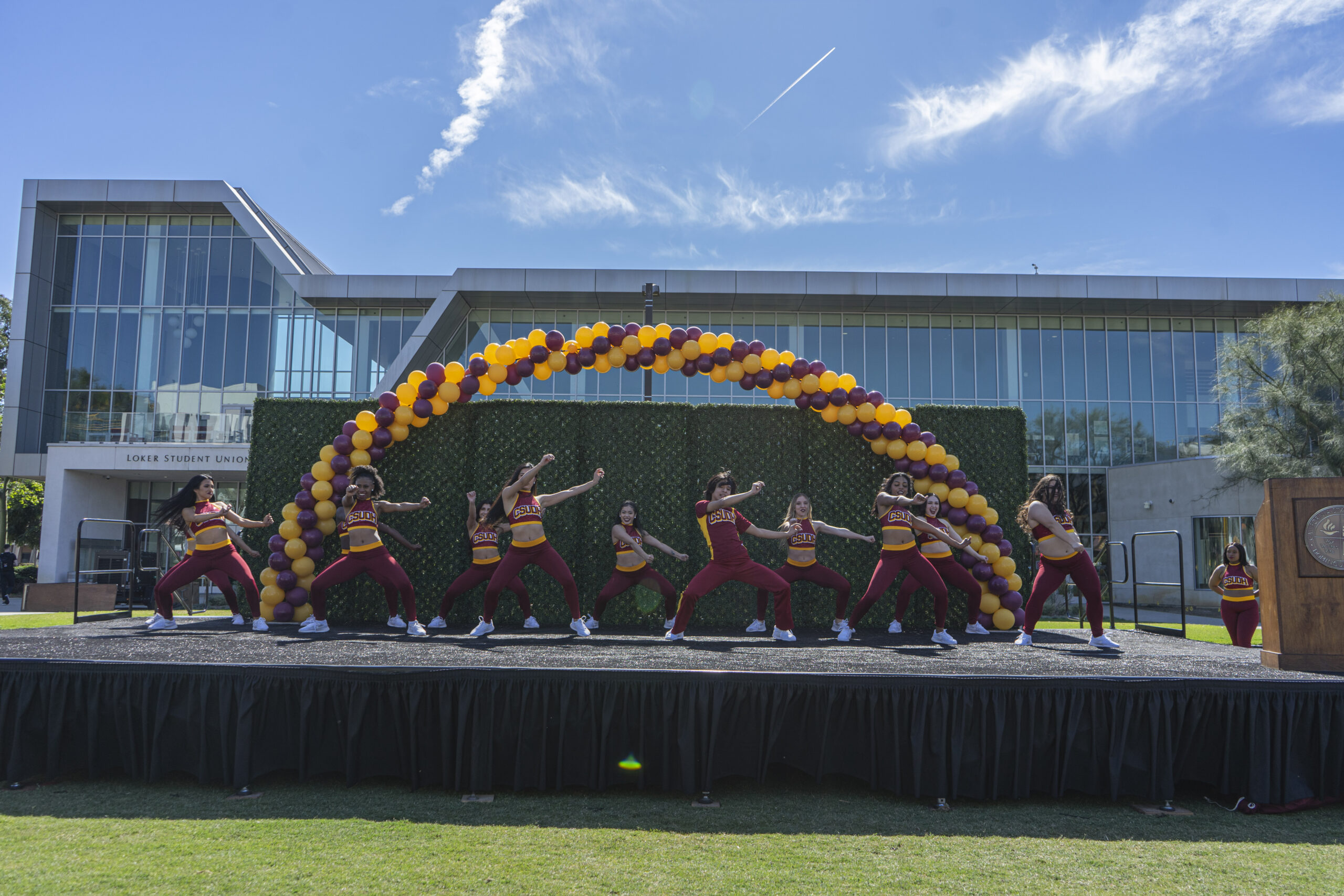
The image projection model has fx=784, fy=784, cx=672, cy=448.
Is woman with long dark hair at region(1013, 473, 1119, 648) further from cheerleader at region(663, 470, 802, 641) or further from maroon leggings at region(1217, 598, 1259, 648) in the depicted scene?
maroon leggings at region(1217, 598, 1259, 648)

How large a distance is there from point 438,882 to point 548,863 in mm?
471

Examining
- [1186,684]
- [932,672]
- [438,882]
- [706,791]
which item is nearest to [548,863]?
[438,882]

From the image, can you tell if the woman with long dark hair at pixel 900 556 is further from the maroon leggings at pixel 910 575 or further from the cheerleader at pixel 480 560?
the cheerleader at pixel 480 560

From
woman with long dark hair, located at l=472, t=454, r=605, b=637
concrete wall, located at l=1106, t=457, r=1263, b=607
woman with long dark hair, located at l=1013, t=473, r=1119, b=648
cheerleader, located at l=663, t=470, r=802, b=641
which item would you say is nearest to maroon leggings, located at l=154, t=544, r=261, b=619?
woman with long dark hair, located at l=472, t=454, r=605, b=637

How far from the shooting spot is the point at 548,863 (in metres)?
3.40

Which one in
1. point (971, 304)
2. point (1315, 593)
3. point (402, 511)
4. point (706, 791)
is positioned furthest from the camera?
point (971, 304)

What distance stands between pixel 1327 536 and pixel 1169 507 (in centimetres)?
1639

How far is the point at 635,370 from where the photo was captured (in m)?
8.61

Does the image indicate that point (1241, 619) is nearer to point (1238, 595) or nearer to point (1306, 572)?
point (1238, 595)

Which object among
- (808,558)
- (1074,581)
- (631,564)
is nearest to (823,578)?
(808,558)

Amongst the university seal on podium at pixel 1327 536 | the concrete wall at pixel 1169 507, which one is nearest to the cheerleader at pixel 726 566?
the university seal on podium at pixel 1327 536

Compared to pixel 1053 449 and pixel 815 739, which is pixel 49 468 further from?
pixel 1053 449

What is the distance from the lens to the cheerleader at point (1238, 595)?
7.87 m

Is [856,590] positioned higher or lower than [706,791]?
higher
